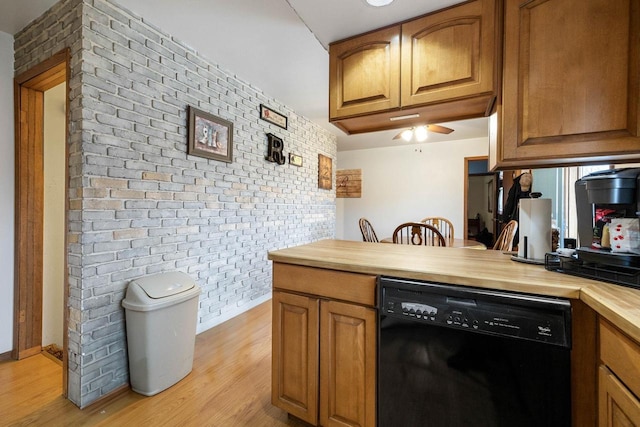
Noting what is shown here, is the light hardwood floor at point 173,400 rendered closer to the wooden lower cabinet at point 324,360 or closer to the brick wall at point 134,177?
the brick wall at point 134,177

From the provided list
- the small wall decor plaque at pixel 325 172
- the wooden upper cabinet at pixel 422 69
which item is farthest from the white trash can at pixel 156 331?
the small wall decor plaque at pixel 325 172

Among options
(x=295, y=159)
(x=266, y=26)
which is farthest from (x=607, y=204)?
(x=295, y=159)

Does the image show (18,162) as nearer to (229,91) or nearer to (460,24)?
(229,91)

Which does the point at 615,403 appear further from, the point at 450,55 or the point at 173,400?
the point at 173,400

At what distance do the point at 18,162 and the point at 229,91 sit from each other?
1628 millimetres

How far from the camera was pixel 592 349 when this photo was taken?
2.91 ft

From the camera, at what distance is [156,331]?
1654mm

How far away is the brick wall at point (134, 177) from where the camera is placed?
1.56 meters

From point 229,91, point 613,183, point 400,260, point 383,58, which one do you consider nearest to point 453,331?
point 400,260

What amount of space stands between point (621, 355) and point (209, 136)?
103 inches

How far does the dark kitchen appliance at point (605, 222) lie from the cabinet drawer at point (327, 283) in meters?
0.73

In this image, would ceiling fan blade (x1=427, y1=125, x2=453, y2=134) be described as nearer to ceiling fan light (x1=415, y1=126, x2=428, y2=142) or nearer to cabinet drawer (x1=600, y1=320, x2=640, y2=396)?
ceiling fan light (x1=415, y1=126, x2=428, y2=142)

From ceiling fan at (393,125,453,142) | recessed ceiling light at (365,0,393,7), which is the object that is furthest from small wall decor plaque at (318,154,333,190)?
recessed ceiling light at (365,0,393,7)

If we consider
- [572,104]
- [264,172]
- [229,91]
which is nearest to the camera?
[572,104]
